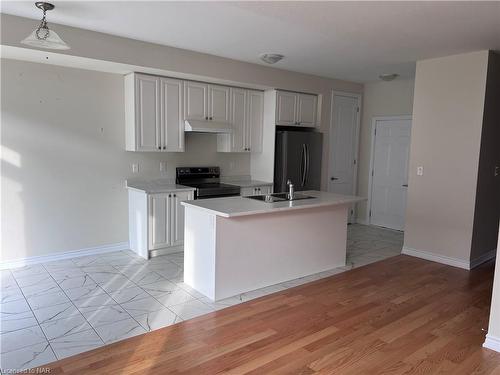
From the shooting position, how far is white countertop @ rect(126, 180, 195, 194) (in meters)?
4.45

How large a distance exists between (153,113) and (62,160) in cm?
120

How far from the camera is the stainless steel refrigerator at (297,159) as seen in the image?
559cm

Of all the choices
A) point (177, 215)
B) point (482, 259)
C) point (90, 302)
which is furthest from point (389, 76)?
point (90, 302)

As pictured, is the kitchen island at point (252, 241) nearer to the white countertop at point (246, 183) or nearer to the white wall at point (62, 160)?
the white countertop at point (246, 183)

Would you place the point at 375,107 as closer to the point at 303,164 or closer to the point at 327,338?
the point at 303,164

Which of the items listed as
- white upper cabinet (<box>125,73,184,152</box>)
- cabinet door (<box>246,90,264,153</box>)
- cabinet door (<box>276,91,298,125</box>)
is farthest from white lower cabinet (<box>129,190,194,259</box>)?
cabinet door (<box>276,91,298,125</box>)

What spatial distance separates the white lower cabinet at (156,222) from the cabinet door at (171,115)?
2.19 ft

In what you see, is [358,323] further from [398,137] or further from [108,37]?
[398,137]

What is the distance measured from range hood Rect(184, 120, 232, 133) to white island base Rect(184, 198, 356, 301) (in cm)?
154

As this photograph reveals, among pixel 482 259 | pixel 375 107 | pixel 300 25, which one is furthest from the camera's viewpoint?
pixel 375 107

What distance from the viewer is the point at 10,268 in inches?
160

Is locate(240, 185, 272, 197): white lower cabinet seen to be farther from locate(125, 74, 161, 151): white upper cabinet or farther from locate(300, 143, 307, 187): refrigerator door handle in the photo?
locate(125, 74, 161, 151): white upper cabinet

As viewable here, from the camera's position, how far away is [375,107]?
648 cm

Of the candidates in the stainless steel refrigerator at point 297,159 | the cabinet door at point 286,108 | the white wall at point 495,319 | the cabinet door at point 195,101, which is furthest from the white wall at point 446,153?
the cabinet door at point 195,101
